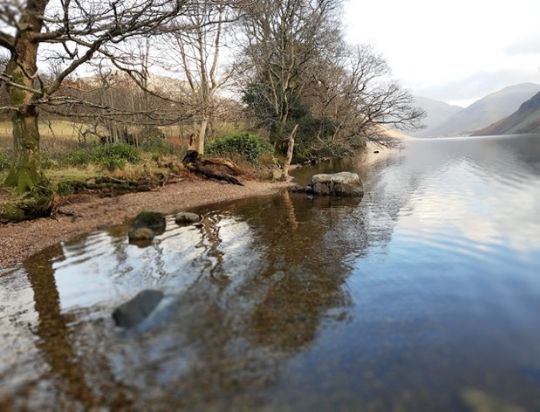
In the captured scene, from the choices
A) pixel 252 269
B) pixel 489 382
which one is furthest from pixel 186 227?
pixel 489 382

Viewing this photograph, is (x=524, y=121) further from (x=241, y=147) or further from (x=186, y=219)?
(x=186, y=219)

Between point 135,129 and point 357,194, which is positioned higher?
point 135,129

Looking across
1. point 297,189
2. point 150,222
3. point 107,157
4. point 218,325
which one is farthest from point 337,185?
point 218,325

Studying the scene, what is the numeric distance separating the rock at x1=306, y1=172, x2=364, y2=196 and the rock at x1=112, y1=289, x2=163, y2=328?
37.0 feet

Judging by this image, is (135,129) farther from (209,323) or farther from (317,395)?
(317,395)

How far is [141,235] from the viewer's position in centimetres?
948

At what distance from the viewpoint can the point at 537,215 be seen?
10570 mm

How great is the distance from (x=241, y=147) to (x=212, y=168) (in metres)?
3.77

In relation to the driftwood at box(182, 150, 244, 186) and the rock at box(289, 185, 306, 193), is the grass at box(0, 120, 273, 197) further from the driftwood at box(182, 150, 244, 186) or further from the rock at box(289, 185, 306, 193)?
the rock at box(289, 185, 306, 193)

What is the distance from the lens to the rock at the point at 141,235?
9.44 metres

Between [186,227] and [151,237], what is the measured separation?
1.33 metres

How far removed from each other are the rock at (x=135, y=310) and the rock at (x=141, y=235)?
13.1 ft

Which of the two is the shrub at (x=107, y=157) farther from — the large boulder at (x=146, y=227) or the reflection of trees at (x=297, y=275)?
the reflection of trees at (x=297, y=275)

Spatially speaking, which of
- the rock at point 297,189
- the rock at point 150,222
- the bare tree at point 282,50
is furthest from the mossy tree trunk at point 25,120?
the bare tree at point 282,50
